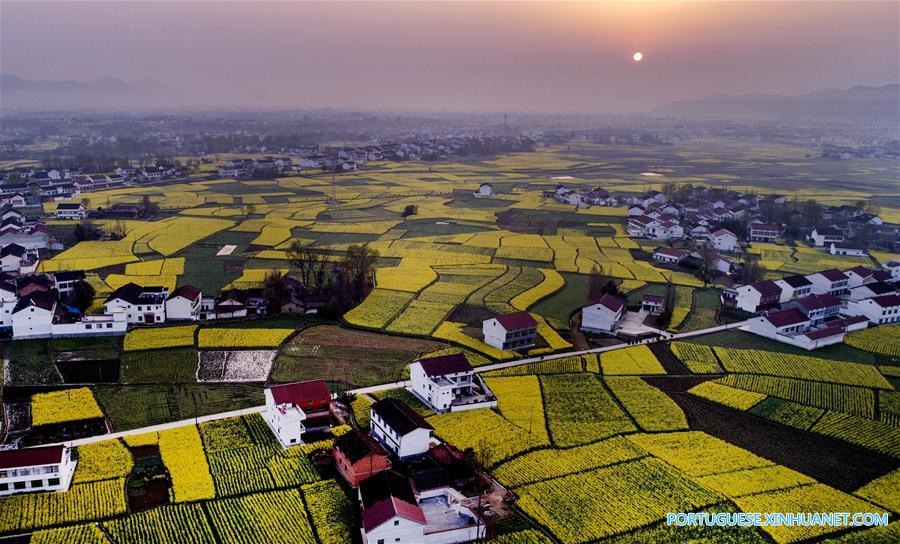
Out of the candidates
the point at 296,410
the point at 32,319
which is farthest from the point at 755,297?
the point at 32,319

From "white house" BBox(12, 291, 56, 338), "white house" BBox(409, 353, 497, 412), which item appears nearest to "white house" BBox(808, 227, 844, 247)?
"white house" BBox(409, 353, 497, 412)

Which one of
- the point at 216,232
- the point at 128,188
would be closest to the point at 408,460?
the point at 216,232

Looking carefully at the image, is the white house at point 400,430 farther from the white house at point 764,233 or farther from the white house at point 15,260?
the white house at point 764,233

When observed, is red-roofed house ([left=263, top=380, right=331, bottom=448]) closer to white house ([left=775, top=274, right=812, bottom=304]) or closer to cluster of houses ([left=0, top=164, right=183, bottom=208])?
white house ([left=775, top=274, right=812, bottom=304])

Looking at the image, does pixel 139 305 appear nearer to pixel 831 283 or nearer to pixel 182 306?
pixel 182 306

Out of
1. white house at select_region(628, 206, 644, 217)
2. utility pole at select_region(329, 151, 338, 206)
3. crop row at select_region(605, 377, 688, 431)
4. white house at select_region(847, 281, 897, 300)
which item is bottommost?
crop row at select_region(605, 377, 688, 431)
